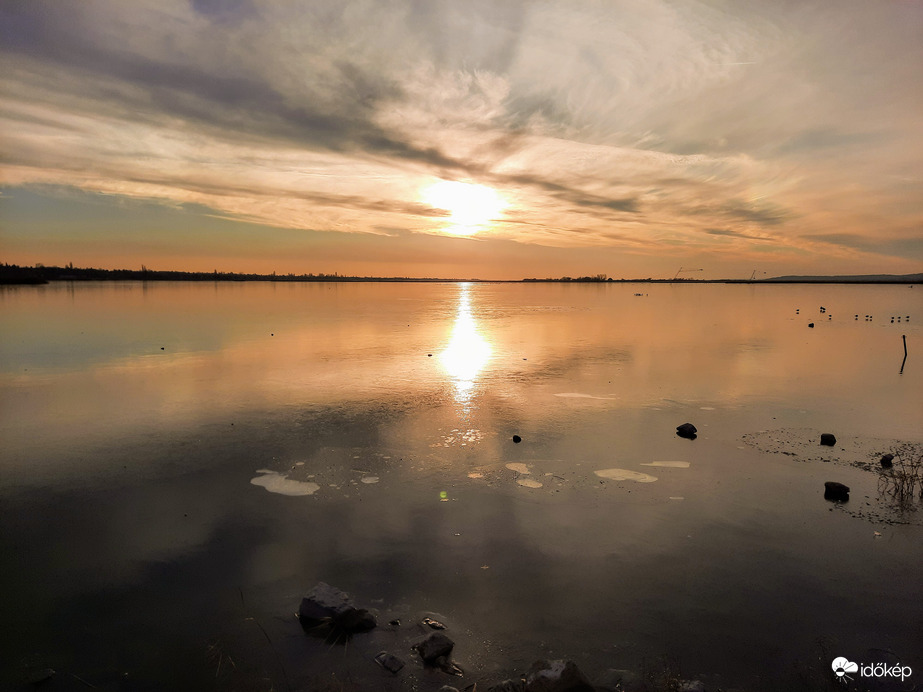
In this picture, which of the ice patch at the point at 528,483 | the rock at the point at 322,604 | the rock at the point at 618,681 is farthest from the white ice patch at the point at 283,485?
the rock at the point at 618,681

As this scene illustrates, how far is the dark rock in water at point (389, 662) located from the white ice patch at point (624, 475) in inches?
361

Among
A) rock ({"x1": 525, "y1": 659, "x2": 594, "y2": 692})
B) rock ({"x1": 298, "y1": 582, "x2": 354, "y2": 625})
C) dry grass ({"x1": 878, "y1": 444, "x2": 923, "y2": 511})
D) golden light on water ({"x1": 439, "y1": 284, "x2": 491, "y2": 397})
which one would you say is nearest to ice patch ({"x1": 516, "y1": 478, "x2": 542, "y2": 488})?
rock ({"x1": 298, "y1": 582, "x2": 354, "y2": 625})

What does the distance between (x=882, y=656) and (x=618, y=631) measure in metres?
4.26

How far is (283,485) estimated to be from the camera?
14.3 metres

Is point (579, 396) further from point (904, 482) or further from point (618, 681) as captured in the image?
point (618, 681)

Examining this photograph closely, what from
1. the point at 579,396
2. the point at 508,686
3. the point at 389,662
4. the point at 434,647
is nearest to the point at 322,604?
the point at 389,662

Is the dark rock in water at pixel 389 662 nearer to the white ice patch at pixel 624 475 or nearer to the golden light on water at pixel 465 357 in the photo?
the white ice patch at pixel 624 475

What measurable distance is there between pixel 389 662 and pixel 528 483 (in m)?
7.55

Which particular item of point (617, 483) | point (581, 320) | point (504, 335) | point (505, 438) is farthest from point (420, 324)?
point (617, 483)

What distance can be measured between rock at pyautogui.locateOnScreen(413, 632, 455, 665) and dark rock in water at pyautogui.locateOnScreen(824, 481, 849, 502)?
39.8ft

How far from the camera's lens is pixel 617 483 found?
14859mm

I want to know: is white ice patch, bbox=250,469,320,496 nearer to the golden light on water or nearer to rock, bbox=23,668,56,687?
rock, bbox=23,668,56,687

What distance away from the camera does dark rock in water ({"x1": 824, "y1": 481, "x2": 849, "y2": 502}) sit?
13.9m

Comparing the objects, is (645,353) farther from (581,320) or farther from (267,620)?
(267,620)
